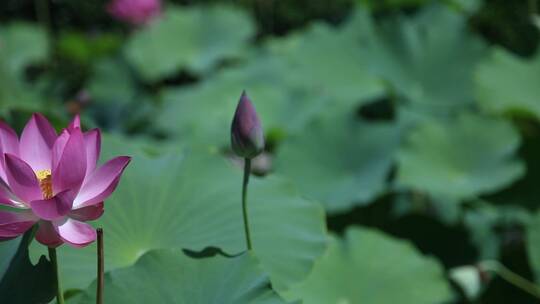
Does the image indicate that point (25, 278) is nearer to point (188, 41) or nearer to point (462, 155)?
point (462, 155)

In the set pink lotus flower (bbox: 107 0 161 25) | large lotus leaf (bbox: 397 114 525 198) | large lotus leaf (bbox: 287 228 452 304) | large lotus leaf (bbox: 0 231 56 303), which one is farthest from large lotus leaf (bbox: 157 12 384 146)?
large lotus leaf (bbox: 0 231 56 303)

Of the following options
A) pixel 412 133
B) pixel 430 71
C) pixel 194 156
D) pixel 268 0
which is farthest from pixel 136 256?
pixel 268 0

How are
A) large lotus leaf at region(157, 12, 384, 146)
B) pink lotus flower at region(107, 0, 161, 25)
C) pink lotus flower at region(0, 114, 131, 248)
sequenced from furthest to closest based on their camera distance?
pink lotus flower at region(107, 0, 161, 25)
large lotus leaf at region(157, 12, 384, 146)
pink lotus flower at region(0, 114, 131, 248)

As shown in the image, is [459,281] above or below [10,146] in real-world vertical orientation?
below

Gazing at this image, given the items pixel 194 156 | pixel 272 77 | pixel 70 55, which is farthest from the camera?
pixel 70 55

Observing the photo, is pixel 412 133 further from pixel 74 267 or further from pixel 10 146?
pixel 10 146

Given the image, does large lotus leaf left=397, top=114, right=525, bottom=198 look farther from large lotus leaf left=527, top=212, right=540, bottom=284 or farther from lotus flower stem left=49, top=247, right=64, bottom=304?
lotus flower stem left=49, top=247, right=64, bottom=304

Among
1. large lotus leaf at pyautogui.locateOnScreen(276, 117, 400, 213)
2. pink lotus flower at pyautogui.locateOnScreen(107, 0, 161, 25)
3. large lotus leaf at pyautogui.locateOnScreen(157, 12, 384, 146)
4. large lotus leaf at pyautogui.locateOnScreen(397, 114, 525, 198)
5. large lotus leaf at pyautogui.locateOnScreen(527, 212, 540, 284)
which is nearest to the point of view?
large lotus leaf at pyautogui.locateOnScreen(527, 212, 540, 284)
